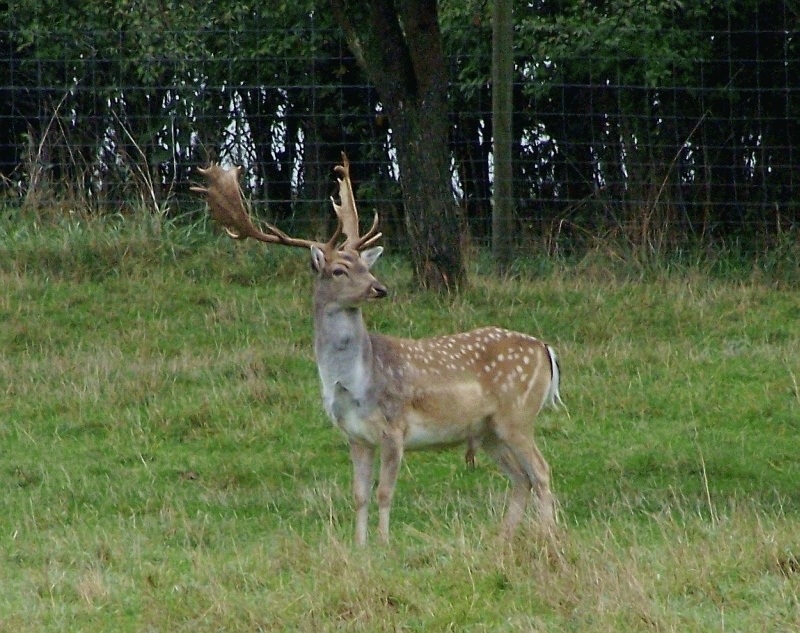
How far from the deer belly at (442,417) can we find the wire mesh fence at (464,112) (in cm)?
639

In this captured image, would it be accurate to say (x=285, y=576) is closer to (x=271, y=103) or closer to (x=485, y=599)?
(x=485, y=599)

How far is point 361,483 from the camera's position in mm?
7359

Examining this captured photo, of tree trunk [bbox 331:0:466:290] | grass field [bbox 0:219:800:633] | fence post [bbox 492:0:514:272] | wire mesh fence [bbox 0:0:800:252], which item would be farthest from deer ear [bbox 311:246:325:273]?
wire mesh fence [bbox 0:0:800:252]

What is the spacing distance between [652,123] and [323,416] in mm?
7406

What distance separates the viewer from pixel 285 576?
20.3 ft

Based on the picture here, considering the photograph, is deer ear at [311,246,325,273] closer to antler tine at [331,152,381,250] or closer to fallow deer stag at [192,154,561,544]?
fallow deer stag at [192,154,561,544]

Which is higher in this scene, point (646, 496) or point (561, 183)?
point (561, 183)

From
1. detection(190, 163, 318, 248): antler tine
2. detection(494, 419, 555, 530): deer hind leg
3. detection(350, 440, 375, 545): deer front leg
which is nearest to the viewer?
detection(350, 440, 375, 545): deer front leg

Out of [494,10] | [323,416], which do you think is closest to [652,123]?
[494,10]

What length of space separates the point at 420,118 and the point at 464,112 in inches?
151

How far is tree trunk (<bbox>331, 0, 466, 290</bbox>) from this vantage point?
447 inches

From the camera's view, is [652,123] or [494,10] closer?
[494,10]

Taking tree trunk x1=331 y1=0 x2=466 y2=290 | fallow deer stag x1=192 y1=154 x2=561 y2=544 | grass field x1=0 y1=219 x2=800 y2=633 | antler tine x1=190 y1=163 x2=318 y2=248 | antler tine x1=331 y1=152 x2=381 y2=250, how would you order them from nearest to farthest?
grass field x1=0 y1=219 x2=800 y2=633 → fallow deer stag x1=192 y1=154 x2=561 y2=544 → antler tine x1=331 y1=152 x2=381 y2=250 → antler tine x1=190 y1=163 x2=318 y2=248 → tree trunk x1=331 y1=0 x2=466 y2=290

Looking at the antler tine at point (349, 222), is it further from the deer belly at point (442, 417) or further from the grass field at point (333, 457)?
the grass field at point (333, 457)
